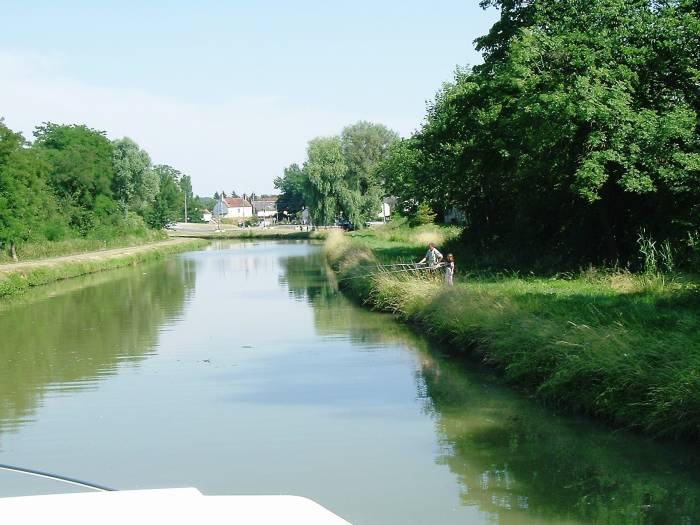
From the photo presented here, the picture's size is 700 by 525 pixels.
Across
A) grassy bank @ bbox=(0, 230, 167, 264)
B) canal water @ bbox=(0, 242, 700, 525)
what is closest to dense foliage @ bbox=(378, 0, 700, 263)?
canal water @ bbox=(0, 242, 700, 525)

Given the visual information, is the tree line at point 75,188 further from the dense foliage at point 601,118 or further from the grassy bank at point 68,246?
the dense foliage at point 601,118

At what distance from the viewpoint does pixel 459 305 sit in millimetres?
20234

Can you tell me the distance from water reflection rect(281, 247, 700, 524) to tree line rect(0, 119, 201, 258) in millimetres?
38978

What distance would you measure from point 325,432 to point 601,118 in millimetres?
13373

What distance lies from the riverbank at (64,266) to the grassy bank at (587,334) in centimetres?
2015

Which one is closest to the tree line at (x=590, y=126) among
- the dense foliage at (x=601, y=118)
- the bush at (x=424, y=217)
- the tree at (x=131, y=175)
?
the dense foliage at (x=601, y=118)

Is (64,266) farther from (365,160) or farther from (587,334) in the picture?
(365,160)

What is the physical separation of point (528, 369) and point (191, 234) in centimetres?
11020

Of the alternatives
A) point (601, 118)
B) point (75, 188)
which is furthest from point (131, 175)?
point (601, 118)

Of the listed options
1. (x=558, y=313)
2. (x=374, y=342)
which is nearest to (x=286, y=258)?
(x=374, y=342)

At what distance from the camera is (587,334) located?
45.2ft

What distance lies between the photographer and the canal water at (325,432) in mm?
9320

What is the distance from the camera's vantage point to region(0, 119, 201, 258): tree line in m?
48.2

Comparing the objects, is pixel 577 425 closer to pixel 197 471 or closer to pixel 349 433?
pixel 349 433
